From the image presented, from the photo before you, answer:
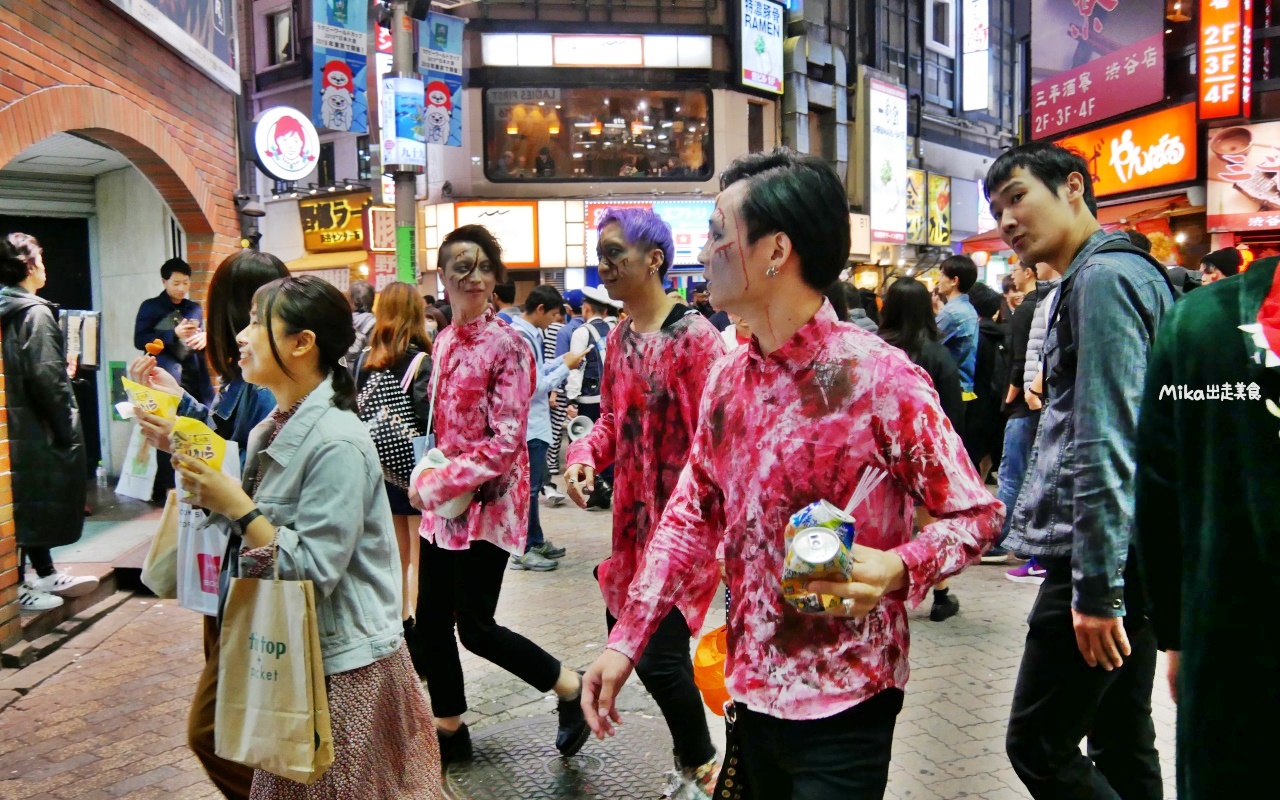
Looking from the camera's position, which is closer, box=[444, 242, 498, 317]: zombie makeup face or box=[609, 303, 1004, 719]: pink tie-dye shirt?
box=[609, 303, 1004, 719]: pink tie-dye shirt

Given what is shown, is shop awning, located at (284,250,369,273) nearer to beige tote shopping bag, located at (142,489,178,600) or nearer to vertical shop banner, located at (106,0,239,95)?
vertical shop banner, located at (106,0,239,95)

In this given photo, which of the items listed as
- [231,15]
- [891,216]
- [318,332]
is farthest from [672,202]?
[318,332]

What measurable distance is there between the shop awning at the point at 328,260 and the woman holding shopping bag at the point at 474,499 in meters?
23.4

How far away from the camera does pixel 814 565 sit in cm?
162

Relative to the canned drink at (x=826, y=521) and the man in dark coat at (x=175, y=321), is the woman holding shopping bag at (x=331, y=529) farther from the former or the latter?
the man in dark coat at (x=175, y=321)

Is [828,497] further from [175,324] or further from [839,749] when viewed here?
[175,324]

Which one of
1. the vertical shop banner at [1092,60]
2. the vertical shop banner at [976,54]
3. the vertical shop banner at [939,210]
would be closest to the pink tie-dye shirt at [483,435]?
the vertical shop banner at [1092,60]

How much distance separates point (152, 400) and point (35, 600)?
4.07 meters

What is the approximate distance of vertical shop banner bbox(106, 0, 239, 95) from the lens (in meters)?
7.31

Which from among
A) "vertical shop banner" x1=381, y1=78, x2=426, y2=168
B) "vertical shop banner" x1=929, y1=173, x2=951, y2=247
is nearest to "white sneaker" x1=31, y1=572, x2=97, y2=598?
"vertical shop banner" x1=381, y1=78, x2=426, y2=168

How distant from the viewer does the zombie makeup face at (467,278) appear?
399cm

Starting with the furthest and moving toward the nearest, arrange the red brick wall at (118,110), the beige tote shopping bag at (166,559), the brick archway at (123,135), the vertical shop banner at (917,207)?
the vertical shop banner at (917,207) → the brick archway at (123,135) → the red brick wall at (118,110) → the beige tote shopping bag at (166,559)

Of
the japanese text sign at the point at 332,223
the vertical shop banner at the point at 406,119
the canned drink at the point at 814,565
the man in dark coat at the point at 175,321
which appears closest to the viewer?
the canned drink at the point at 814,565

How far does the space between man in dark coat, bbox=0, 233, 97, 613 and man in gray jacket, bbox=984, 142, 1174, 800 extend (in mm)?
5474
